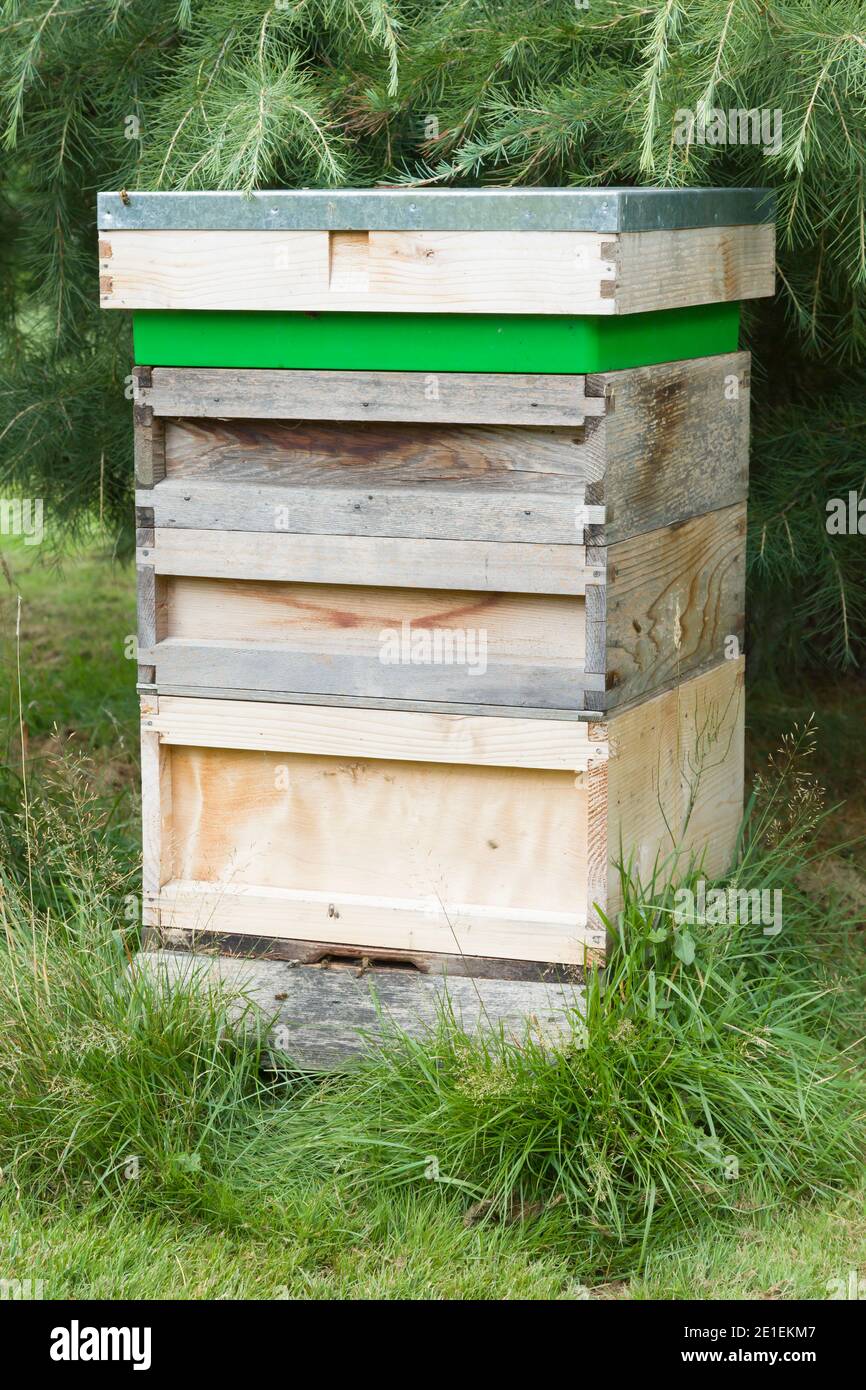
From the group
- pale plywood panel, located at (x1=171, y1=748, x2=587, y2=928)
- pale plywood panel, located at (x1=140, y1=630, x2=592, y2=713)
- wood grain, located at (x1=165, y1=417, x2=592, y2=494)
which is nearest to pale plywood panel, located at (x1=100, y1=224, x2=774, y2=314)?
wood grain, located at (x1=165, y1=417, x2=592, y2=494)

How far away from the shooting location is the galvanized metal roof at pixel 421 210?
2.89 meters

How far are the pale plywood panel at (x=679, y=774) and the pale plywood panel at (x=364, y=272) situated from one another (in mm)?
849

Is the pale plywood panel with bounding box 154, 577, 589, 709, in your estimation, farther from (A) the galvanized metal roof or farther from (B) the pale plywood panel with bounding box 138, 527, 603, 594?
(A) the galvanized metal roof

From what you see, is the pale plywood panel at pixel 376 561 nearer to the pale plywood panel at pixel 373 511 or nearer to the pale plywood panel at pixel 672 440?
the pale plywood panel at pixel 373 511

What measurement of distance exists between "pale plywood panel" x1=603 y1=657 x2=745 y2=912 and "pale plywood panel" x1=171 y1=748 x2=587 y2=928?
0.36 feet

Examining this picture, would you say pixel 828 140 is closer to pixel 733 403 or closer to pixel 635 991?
pixel 733 403

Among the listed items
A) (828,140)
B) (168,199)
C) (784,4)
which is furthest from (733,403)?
(168,199)

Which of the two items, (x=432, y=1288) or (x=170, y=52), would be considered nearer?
(x=432, y=1288)

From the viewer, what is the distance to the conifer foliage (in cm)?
319

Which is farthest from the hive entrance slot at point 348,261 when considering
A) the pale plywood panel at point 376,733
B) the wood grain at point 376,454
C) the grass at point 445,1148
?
the grass at point 445,1148

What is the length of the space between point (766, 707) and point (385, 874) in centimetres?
251

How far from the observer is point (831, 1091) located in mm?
3137

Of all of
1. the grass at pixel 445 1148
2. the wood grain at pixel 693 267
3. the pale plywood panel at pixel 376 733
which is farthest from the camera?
the pale plywood panel at pixel 376 733
